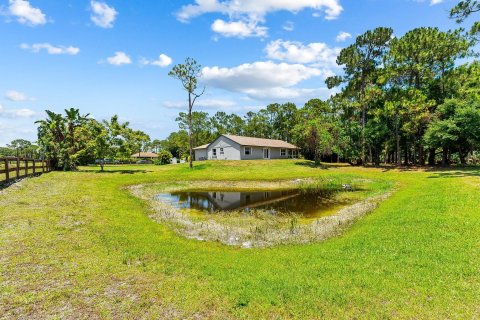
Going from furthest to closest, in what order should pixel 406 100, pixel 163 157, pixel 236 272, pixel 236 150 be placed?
1. pixel 163 157
2. pixel 236 150
3. pixel 406 100
4. pixel 236 272

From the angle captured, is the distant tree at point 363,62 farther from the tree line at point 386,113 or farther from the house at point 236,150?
the house at point 236,150

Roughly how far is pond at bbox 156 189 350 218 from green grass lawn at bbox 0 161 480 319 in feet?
16.9

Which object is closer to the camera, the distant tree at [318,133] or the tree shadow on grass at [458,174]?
the tree shadow on grass at [458,174]

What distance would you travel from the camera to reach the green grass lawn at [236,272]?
496 centimetres

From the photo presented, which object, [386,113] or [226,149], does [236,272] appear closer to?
[386,113]

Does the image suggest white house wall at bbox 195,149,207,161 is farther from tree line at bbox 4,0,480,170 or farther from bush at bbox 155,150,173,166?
tree line at bbox 4,0,480,170

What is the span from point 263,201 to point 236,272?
11969 mm

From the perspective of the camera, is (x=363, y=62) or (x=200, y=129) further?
(x=200, y=129)

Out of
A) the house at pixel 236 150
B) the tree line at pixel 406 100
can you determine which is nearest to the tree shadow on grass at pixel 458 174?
the tree line at pixel 406 100

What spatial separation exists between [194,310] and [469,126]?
31879 mm

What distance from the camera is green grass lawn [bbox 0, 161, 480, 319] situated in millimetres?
4961

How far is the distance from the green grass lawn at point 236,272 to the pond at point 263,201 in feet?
16.9

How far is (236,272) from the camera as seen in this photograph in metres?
6.55

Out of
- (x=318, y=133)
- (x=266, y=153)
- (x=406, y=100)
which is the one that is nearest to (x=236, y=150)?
(x=266, y=153)
